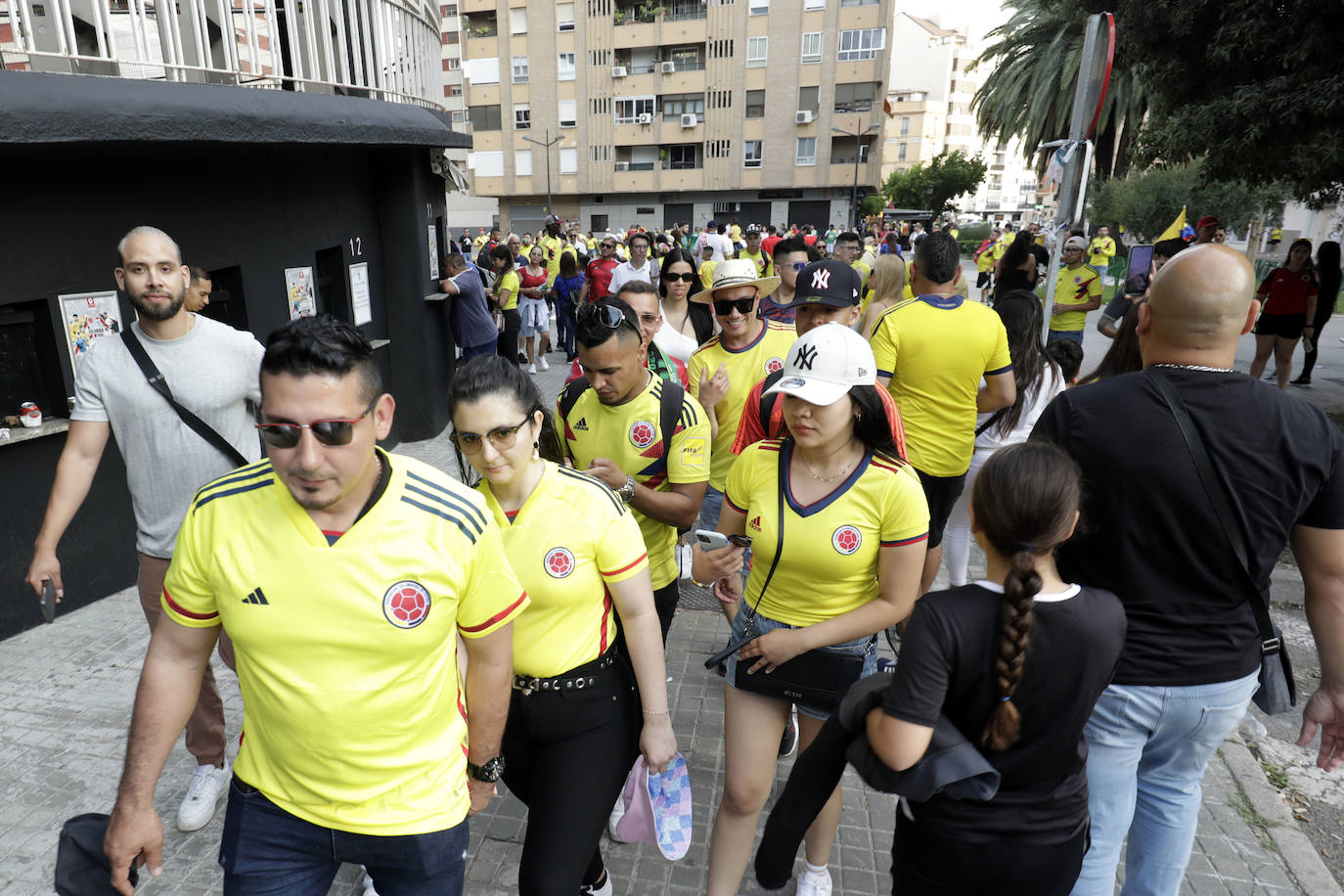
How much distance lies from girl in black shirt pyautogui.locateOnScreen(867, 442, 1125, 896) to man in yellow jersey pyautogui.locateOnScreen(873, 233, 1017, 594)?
2308 mm

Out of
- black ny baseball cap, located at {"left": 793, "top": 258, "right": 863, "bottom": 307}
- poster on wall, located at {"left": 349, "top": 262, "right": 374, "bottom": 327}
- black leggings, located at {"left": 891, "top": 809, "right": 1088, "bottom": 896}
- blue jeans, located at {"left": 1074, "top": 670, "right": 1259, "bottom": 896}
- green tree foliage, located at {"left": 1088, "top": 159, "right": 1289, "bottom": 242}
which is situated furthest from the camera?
green tree foliage, located at {"left": 1088, "top": 159, "right": 1289, "bottom": 242}

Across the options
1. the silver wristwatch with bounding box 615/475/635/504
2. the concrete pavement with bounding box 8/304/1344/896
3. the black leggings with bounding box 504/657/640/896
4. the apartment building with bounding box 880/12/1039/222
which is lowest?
the concrete pavement with bounding box 8/304/1344/896

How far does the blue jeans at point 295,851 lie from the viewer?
196cm

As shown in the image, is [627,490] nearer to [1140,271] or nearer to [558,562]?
[558,562]

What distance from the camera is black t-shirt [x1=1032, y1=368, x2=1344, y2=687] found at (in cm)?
217

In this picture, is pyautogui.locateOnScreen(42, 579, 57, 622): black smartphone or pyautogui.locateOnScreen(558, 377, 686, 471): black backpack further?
pyautogui.locateOnScreen(558, 377, 686, 471): black backpack

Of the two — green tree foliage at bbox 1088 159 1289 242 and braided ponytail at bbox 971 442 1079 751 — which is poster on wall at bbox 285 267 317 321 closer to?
braided ponytail at bbox 971 442 1079 751

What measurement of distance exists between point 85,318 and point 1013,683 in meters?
5.81

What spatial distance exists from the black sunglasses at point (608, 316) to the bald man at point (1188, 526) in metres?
1.61

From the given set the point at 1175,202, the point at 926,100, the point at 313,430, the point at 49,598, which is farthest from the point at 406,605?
the point at 926,100

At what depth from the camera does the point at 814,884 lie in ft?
9.75

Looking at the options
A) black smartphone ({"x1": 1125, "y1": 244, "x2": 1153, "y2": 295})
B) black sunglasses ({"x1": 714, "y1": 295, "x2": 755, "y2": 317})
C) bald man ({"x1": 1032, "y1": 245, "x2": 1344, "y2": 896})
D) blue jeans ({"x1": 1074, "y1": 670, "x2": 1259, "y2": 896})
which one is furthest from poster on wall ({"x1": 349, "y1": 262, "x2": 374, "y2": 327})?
black smartphone ({"x1": 1125, "y1": 244, "x2": 1153, "y2": 295})

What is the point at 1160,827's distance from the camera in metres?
2.52

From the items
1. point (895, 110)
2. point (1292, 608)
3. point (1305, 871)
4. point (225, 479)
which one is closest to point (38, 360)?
point (225, 479)
